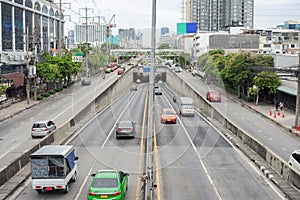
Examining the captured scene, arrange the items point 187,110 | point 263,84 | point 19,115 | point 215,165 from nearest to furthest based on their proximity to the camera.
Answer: point 215,165
point 187,110
point 19,115
point 263,84

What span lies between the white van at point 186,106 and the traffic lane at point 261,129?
1.50 m

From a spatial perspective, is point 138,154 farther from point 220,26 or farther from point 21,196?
point 220,26

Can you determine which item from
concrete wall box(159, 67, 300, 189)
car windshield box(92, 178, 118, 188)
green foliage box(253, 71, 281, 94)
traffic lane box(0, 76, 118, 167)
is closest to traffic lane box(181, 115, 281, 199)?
concrete wall box(159, 67, 300, 189)

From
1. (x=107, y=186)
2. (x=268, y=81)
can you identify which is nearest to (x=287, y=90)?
(x=268, y=81)

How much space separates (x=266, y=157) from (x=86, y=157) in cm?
1048

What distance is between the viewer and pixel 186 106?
36.9 m

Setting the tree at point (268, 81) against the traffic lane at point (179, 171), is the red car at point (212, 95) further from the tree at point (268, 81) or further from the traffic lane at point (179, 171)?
the tree at point (268, 81)

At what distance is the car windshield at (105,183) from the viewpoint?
1612 centimetres

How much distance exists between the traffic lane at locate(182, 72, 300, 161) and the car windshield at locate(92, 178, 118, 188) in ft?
46.8

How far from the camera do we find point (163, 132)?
3322 cm

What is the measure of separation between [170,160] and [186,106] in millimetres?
12972

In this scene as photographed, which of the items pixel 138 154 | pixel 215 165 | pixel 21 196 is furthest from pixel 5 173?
pixel 215 165

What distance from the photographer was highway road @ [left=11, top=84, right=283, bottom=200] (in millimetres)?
18719

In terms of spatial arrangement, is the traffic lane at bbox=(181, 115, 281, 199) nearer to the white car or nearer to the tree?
the white car
